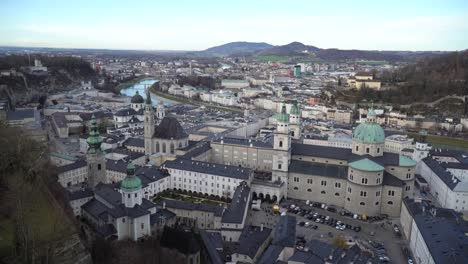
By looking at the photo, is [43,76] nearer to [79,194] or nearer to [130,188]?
→ [79,194]

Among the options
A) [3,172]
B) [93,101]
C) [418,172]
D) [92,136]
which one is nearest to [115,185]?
[92,136]

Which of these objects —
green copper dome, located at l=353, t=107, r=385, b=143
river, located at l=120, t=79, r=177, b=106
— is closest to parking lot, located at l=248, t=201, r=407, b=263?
green copper dome, located at l=353, t=107, r=385, b=143

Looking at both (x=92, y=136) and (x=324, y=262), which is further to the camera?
(x=92, y=136)

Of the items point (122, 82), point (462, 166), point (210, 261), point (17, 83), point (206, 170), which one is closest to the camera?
point (210, 261)

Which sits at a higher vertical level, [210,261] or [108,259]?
[108,259]

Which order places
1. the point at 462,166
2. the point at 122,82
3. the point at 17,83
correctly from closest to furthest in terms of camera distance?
the point at 462,166
the point at 17,83
the point at 122,82

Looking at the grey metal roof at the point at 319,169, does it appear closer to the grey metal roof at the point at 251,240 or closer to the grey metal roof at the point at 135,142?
the grey metal roof at the point at 251,240

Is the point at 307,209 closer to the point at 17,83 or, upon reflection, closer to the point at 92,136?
the point at 92,136
